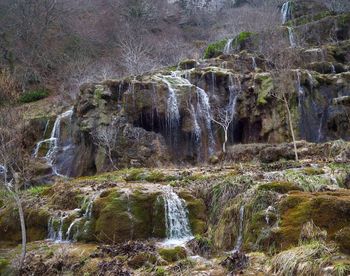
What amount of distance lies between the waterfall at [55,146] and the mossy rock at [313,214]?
1720 centimetres

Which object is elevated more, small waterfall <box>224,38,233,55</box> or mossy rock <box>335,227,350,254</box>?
small waterfall <box>224,38,233,55</box>

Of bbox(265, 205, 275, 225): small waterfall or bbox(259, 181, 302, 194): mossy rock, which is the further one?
bbox(259, 181, 302, 194): mossy rock

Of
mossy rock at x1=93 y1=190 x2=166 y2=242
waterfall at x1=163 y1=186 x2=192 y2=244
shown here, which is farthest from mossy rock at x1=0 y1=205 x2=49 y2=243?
waterfall at x1=163 y1=186 x2=192 y2=244

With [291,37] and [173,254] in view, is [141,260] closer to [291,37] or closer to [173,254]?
[173,254]

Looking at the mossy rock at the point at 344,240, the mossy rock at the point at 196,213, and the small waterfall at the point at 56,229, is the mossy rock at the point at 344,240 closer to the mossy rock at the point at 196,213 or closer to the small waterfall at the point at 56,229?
the mossy rock at the point at 196,213

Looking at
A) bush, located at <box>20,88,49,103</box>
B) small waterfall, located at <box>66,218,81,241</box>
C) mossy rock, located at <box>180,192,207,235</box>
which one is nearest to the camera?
mossy rock, located at <box>180,192,207,235</box>

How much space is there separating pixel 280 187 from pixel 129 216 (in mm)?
3865

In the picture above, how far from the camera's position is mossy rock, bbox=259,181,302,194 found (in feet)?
31.6

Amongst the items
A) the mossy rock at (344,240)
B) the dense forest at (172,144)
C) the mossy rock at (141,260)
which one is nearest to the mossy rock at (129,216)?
the dense forest at (172,144)

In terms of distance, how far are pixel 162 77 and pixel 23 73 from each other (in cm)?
2018

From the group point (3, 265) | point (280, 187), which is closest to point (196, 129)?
point (280, 187)

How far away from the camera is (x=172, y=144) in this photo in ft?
70.6

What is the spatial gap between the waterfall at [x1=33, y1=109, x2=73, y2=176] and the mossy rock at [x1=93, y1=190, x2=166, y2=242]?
12809mm

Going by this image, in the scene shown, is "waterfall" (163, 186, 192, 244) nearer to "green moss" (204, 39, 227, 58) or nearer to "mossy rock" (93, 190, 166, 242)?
"mossy rock" (93, 190, 166, 242)
